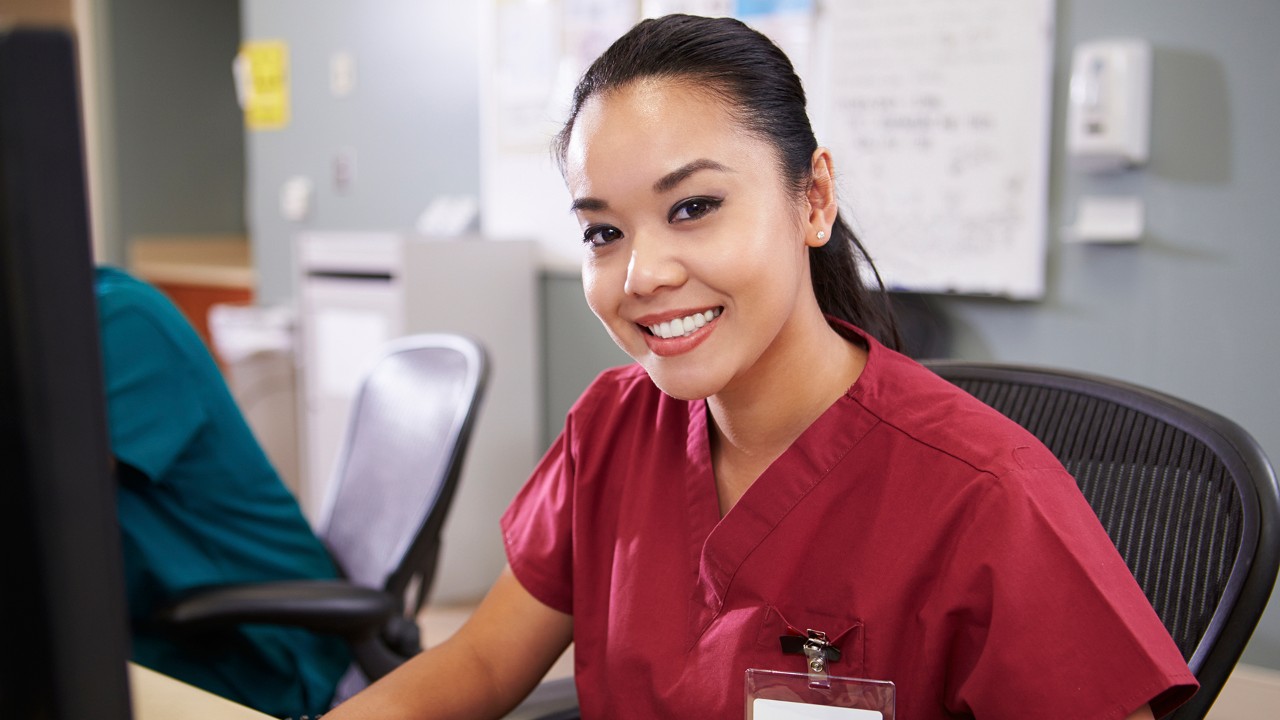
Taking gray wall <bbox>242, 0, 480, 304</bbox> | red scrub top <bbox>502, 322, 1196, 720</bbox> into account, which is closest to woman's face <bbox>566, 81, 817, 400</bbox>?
red scrub top <bbox>502, 322, 1196, 720</bbox>

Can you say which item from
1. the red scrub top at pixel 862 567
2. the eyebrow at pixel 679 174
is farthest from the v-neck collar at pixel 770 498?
the eyebrow at pixel 679 174

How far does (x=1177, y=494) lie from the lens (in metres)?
0.91

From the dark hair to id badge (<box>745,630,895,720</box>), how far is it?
0.38 meters

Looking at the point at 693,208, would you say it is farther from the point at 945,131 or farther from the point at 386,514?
the point at 945,131

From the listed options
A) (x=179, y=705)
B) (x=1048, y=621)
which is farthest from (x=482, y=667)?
(x=1048, y=621)

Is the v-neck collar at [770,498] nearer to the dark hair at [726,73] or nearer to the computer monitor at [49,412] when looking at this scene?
the dark hair at [726,73]

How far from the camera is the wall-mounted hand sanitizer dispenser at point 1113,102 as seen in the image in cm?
222

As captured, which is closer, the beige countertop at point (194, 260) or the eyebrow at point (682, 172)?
the eyebrow at point (682, 172)

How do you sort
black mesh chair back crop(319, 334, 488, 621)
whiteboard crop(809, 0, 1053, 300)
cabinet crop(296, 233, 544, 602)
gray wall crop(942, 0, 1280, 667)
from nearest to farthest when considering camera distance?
black mesh chair back crop(319, 334, 488, 621) < gray wall crop(942, 0, 1280, 667) < whiteboard crop(809, 0, 1053, 300) < cabinet crop(296, 233, 544, 602)

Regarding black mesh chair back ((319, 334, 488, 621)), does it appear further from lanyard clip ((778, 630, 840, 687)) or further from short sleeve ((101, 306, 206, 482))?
lanyard clip ((778, 630, 840, 687))

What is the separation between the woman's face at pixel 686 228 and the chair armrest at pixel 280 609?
53 centimetres

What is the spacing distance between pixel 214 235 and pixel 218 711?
543 cm

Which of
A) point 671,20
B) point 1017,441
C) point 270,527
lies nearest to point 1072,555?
point 1017,441

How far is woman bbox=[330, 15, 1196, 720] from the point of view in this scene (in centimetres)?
77
